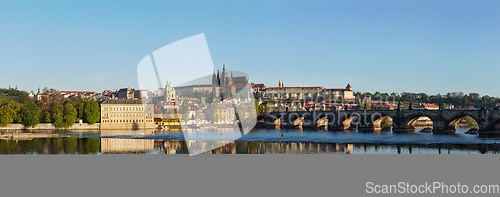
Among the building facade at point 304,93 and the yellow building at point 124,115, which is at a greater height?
the building facade at point 304,93

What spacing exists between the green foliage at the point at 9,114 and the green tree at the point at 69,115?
5040 mm

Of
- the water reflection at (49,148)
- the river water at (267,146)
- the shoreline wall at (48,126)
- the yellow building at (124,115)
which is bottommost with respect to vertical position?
the river water at (267,146)

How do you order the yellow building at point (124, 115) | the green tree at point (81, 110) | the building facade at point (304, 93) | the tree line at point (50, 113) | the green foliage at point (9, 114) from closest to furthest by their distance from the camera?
the green foliage at point (9, 114)
the tree line at point (50, 113)
the green tree at point (81, 110)
the yellow building at point (124, 115)
the building facade at point (304, 93)

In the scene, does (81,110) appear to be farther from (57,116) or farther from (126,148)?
(126,148)

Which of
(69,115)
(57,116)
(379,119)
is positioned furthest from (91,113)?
(379,119)

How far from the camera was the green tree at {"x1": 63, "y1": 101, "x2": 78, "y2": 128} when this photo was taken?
51.0 m

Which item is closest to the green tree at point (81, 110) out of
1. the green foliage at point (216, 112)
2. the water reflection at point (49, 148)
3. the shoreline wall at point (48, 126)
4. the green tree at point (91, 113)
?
the green tree at point (91, 113)

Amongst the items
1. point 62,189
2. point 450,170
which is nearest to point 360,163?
point 450,170

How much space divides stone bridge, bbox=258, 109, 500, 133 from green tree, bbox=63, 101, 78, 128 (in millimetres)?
25567

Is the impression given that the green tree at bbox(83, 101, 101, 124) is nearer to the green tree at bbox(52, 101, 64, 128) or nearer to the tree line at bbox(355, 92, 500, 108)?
the green tree at bbox(52, 101, 64, 128)

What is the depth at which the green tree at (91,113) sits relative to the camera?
174 ft

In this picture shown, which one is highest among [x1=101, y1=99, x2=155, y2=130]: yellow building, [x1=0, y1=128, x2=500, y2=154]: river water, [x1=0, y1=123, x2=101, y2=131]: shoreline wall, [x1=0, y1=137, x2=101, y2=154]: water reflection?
[x1=101, y1=99, x2=155, y2=130]: yellow building

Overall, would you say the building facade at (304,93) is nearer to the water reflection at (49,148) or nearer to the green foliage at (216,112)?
the green foliage at (216,112)

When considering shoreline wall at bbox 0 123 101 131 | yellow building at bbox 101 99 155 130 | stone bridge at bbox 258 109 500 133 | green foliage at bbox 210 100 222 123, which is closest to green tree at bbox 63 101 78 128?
shoreline wall at bbox 0 123 101 131
